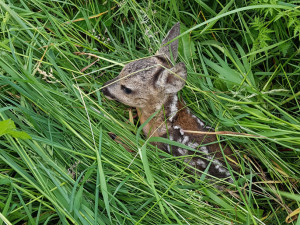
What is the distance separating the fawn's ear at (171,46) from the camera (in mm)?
3143

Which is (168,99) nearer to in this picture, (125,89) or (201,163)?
(125,89)

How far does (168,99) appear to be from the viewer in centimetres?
321

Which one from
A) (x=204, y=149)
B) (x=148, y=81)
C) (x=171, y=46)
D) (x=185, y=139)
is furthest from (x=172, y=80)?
(x=204, y=149)

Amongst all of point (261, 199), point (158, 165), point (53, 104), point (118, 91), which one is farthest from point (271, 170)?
point (53, 104)

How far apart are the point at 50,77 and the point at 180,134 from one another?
3.53ft

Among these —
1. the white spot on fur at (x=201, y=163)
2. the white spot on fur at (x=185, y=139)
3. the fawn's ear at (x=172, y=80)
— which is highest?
the fawn's ear at (x=172, y=80)

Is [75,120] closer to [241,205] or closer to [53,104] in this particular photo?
[53,104]

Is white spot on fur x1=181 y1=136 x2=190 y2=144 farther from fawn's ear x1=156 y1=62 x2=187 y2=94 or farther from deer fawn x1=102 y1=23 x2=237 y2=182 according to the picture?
fawn's ear x1=156 y1=62 x2=187 y2=94

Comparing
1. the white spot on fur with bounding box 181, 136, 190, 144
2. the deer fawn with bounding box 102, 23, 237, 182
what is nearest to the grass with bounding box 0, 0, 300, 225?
the deer fawn with bounding box 102, 23, 237, 182

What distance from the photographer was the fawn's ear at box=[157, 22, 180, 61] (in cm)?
314

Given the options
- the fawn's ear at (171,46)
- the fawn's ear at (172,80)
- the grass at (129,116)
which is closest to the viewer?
the grass at (129,116)

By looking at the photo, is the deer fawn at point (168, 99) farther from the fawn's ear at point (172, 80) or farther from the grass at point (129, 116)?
the grass at point (129, 116)

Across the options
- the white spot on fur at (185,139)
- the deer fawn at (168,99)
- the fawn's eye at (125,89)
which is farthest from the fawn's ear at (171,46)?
the white spot on fur at (185,139)

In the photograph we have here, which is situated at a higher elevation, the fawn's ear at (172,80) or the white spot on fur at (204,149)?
the fawn's ear at (172,80)
